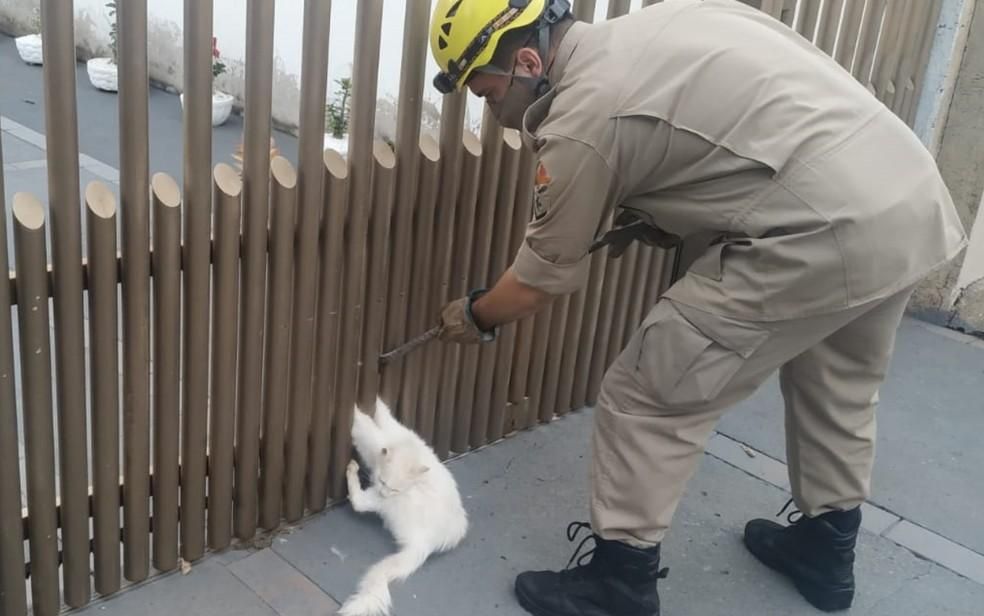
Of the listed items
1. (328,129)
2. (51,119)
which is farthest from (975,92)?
(51,119)

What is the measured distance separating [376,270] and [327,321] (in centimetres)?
23

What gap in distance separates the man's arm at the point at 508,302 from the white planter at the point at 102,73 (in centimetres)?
666

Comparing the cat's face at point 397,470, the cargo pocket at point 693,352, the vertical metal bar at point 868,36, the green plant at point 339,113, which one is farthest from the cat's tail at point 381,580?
the green plant at point 339,113

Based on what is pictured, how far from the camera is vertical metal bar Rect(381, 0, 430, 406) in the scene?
2982 mm

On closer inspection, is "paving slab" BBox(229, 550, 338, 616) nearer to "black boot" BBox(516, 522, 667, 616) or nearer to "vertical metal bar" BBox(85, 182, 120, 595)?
"vertical metal bar" BBox(85, 182, 120, 595)

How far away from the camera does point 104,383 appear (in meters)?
2.60

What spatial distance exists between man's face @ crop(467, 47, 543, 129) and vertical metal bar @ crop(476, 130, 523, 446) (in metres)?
0.70

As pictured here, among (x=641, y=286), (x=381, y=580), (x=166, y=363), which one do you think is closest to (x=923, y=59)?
(x=641, y=286)

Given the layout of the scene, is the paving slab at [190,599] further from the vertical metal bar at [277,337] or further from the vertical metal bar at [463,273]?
the vertical metal bar at [463,273]

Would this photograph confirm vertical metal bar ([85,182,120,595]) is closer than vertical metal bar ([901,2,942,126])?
Yes

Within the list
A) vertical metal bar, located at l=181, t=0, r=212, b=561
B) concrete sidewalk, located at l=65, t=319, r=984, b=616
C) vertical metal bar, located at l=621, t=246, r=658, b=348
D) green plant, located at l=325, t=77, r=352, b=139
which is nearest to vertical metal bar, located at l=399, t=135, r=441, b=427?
concrete sidewalk, located at l=65, t=319, r=984, b=616

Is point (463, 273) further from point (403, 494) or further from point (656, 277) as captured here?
point (656, 277)

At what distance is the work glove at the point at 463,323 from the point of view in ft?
9.76

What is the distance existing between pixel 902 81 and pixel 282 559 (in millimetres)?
3880
